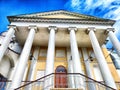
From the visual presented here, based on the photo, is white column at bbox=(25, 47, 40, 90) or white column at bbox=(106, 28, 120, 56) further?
white column at bbox=(25, 47, 40, 90)

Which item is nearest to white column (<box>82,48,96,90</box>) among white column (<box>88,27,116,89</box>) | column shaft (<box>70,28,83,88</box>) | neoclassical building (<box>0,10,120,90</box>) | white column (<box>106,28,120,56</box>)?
neoclassical building (<box>0,10,120,90</box>)

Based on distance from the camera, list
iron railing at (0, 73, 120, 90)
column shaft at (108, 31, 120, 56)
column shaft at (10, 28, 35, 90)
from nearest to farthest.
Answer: column shaft at (10, 28, 35, 90) → iron railing at (0, 73, 120, 90) → column shaft at (108, 31, 120, 56)

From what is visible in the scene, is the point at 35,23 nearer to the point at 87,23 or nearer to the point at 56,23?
the point at 56,23

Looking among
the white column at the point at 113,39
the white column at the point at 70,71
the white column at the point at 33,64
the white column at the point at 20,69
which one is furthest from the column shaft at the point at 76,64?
the white column at the point at 33,64

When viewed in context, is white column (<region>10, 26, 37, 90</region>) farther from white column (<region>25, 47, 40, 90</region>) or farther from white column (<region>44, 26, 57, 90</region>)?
white column (<region>25, 47, 40, 90</region>)

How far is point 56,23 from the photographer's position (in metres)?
16.9

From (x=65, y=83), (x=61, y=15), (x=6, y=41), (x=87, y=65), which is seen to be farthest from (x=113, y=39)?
(x=6, y=41)

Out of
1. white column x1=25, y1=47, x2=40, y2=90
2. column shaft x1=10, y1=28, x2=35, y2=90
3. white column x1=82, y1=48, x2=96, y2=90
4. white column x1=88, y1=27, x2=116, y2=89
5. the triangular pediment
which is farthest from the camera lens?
the triangular pediment

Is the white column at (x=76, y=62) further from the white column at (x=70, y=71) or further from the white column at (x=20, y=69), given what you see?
the white column at (x=20, y=69)

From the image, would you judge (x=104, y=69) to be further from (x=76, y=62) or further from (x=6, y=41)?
(x=6, y=41)

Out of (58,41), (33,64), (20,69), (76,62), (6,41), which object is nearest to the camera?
(20,69)

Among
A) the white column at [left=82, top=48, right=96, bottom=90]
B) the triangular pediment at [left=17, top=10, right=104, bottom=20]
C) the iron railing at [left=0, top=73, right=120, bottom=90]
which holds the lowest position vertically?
the iron railing at [left=0, top=73, right=120, bottom=90]

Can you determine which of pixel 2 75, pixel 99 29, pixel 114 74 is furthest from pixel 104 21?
pixel 2 75

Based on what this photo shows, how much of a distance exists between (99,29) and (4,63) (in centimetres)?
1172
